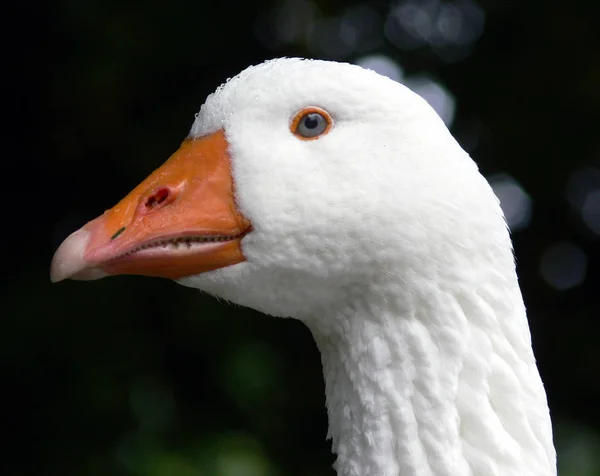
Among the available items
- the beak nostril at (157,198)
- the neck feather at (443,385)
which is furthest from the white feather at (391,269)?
the beak nostril at (157,198)

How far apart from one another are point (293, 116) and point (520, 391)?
79cm

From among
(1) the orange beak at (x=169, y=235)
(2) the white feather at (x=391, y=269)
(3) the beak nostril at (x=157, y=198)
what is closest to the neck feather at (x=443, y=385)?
(2) the white feather at (x=391, y=269)

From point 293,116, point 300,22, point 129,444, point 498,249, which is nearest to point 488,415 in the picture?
point 498,249

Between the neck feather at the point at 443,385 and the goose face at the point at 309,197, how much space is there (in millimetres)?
102

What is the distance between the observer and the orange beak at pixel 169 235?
1756 millimetres

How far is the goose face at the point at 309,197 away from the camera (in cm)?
172

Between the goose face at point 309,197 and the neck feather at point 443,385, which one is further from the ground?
the goose face at point 309,197

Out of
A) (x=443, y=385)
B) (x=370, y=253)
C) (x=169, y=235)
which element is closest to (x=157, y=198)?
(x=169, y=235)

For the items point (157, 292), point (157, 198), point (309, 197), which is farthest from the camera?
point (157, 292)

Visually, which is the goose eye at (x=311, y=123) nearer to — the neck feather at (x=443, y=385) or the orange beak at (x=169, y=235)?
the orange beak at (x=169, y=235)

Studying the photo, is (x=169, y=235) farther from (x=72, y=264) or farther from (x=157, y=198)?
(x=72, y=264)

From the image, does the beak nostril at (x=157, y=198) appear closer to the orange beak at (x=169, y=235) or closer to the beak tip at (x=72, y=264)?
the orange beak at (x=169, y=235)

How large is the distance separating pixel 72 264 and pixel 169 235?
22 centimetres

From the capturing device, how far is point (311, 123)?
1.77 meters
